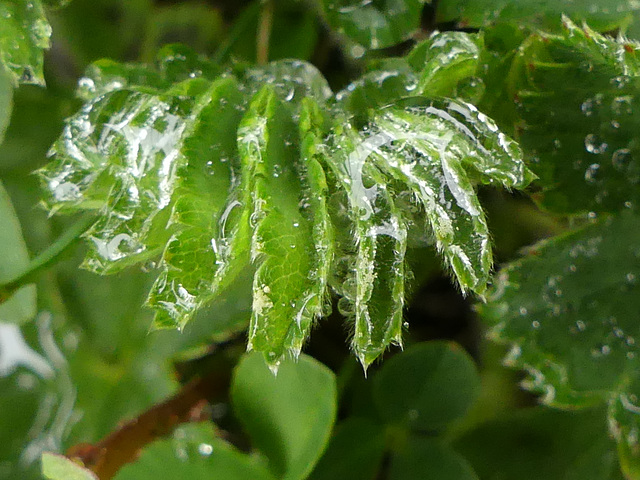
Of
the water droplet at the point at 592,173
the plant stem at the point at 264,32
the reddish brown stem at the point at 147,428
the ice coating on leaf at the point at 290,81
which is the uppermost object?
the ice coating on leaf at the point at 290,81

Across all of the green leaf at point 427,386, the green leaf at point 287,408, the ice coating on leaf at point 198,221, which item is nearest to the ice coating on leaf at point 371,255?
the ice coating on leaf at point 198,221

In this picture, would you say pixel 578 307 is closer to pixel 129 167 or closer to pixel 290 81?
pixel 290 81

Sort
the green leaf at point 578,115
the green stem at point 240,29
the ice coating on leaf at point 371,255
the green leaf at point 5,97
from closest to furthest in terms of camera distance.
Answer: the ice coating on leaf at point 371,255 → the green leaf at point 578,115 → the green leaf at point 5,97 → the green stem at point 240,29

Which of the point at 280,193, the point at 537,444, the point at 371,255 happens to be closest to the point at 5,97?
the point at 280,193

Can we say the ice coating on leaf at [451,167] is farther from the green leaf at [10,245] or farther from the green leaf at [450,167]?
the green leaf at [10,245]

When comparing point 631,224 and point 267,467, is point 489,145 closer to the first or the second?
point 631,224
